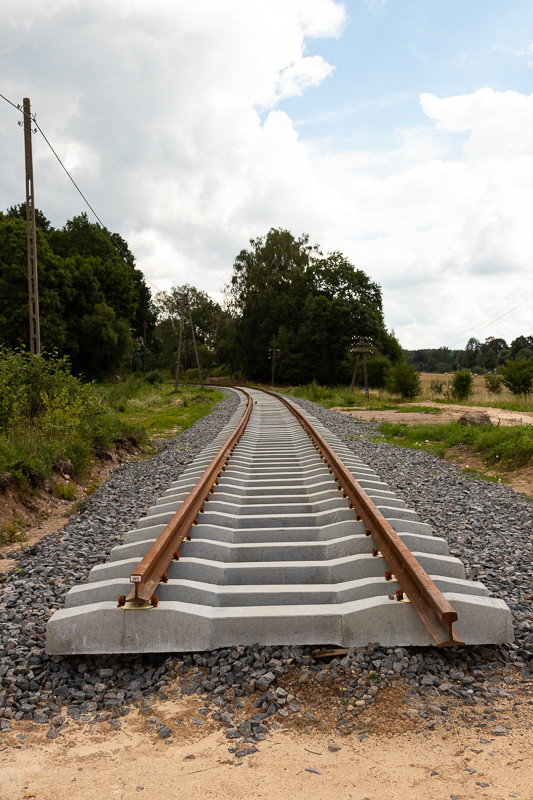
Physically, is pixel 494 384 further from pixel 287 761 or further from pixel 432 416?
pixel 287 761

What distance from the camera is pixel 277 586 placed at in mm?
3486

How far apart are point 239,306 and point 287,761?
7045 cm

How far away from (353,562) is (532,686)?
1251 millimetres

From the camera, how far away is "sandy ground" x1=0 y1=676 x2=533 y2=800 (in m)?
2.15

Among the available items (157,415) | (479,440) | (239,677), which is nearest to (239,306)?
(157,415)

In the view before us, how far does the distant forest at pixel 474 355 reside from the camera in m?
102

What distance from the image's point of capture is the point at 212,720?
2.61 metres

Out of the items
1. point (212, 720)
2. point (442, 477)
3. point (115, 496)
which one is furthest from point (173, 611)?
point (442, 477)

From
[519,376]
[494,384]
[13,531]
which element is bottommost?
[13,531]

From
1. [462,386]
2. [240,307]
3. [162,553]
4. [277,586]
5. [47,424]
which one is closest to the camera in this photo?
[277,586]

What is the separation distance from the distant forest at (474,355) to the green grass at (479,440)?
8197cm

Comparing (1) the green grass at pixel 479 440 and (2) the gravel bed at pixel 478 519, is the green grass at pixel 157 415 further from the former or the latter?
(2) the gravel bed at pixel 478 519

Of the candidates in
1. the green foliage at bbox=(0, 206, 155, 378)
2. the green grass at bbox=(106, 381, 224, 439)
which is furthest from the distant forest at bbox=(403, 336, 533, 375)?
the green grass at bbox=(106, 381, 224, 439)

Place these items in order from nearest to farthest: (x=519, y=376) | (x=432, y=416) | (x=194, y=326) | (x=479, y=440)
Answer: (x=479, y=440), (x=432, y=416), (x=519, y=376), (x=194, y=326)
